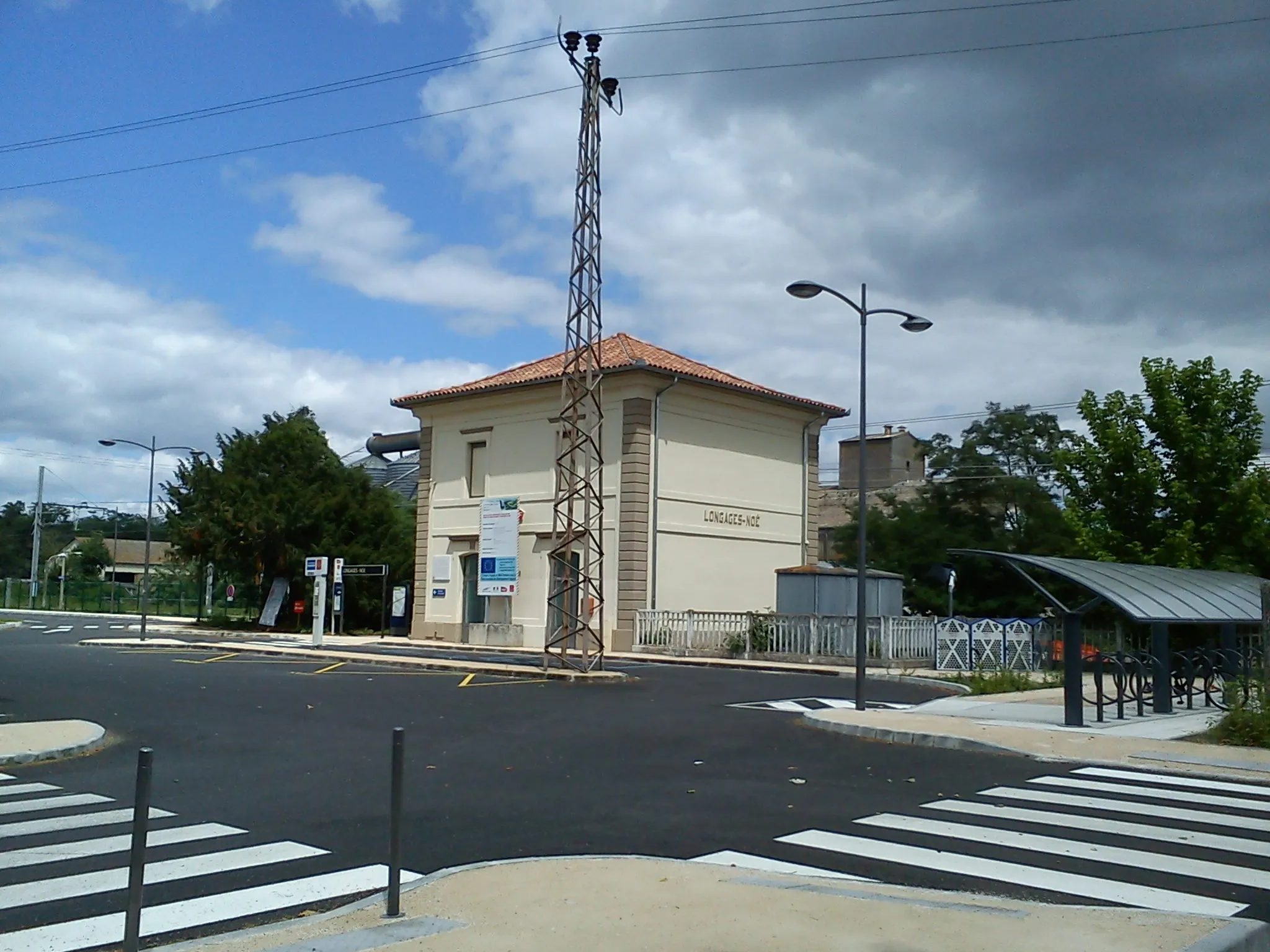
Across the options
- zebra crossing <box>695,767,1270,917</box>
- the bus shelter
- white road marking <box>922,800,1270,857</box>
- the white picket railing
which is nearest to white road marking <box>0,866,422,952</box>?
zebra crossing <box>695,767,1270,917</box>

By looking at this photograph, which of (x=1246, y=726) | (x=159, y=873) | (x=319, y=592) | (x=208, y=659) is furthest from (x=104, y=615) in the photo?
(x=159, y=873)

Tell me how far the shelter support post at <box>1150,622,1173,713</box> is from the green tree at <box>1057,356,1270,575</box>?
11.4 meters

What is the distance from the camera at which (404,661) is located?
1149 inches

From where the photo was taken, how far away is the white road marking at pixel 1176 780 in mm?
11836

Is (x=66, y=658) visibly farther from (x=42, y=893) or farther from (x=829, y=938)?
(x=829, y=938)

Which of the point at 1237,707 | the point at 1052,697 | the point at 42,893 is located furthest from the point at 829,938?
the point at 1052,697

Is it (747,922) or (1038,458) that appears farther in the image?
(1038,458)

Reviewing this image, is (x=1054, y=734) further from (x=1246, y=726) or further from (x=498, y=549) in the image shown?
(x=498, y=549)

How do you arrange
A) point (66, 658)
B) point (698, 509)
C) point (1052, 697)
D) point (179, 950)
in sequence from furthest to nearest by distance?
point (698, 509)
point (66, 658)
point (1052, 697)
point (179, 950)

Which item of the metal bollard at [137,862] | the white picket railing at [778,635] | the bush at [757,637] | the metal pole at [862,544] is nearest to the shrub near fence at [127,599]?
the white picket railing at [778,635]

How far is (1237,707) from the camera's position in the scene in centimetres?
1522

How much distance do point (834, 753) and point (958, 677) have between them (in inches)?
549

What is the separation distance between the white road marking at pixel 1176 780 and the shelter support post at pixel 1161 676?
5993 millimetres

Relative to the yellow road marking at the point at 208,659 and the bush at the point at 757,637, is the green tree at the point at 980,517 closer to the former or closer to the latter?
the bush at the point at 757,637
